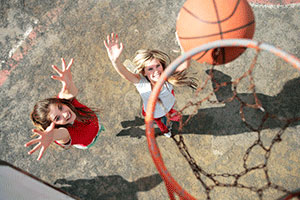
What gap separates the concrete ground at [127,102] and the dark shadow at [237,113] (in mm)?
13

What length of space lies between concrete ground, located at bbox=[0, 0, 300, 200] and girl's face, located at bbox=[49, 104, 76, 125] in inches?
Result: 40.3

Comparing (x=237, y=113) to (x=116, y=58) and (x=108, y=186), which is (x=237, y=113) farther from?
(x=108, y=186)

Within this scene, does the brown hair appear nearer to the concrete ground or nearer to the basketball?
the concrete ground

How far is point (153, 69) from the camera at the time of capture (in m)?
2.78

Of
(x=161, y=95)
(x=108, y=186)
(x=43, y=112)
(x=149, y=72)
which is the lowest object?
(x=108, y=186)

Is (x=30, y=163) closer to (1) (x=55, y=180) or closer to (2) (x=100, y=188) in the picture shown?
(1) (x=55, y=180)

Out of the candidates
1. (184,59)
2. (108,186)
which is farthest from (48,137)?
(184,59)

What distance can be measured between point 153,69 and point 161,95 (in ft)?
1.01

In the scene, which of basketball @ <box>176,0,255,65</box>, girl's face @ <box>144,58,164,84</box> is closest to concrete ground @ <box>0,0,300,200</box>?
girl's face @ <box>144,58,164,84</box>

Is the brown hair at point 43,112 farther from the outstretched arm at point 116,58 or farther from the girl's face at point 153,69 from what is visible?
the girl's face at point 153,69

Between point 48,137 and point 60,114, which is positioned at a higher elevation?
point 60,114

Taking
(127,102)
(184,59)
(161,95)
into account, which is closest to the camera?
(184,59)

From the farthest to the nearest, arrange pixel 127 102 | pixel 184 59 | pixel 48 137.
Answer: pixel 127 102 → pixel 48 137 → pixel 184 59

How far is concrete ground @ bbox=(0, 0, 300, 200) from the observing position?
11.3 feet
